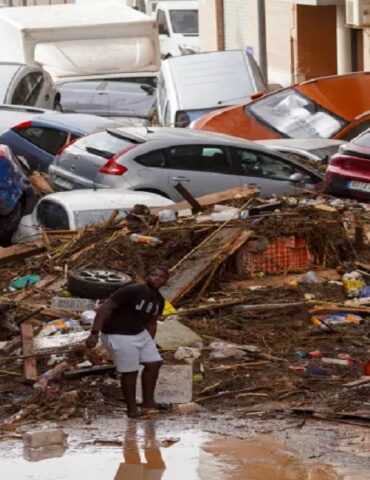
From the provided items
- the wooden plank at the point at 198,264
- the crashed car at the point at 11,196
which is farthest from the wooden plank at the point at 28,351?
the crashed car at the point at 11,196

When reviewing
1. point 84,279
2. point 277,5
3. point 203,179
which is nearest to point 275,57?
point 277,5

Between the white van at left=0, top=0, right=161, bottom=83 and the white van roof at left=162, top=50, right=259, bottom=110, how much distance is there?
5.96 meters

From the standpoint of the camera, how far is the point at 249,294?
16172 millimetres

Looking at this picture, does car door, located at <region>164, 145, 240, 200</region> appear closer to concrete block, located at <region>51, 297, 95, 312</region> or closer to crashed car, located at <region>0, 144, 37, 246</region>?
crashed car, located at <region>0, 144, 37, 246</region>

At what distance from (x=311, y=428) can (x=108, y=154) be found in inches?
404

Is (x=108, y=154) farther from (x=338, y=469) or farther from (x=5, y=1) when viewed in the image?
(x=5, y=1)

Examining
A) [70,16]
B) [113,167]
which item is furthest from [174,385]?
[70,16]

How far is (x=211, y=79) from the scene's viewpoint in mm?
29281

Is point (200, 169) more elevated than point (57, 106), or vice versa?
point (200, 169)

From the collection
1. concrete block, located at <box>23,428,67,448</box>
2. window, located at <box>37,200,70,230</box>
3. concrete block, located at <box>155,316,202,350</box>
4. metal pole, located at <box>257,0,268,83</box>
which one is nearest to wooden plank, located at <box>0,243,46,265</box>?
window, located at <box>37,200,70,230</box>

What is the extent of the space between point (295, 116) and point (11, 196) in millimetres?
7553

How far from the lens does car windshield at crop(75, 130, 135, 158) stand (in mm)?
22031

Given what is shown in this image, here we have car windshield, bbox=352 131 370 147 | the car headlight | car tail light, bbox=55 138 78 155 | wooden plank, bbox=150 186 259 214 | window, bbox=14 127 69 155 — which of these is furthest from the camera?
the car headlight

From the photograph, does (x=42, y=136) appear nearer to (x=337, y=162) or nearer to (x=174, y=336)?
(x=337, y=162)
